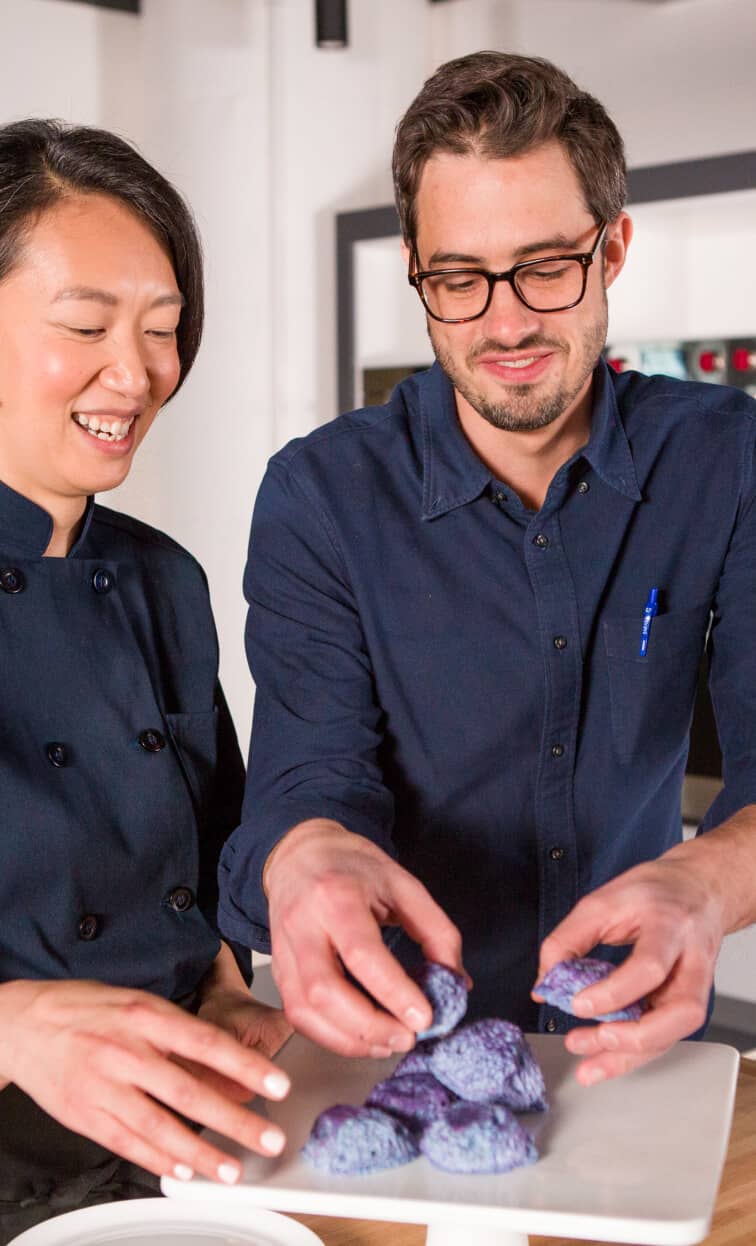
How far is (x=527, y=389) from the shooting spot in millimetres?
1490

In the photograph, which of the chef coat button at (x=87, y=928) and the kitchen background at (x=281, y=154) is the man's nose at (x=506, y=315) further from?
the kitchen background at (x=281, y=154)

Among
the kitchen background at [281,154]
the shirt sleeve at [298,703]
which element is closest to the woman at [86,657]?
the shirt sleeve at [298,703]

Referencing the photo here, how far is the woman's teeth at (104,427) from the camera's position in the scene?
1.46 m

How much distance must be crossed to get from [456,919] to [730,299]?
255 cm

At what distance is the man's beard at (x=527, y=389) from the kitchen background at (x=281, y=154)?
2342 millimetres

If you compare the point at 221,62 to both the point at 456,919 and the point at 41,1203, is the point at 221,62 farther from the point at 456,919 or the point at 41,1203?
the point at 41,1203

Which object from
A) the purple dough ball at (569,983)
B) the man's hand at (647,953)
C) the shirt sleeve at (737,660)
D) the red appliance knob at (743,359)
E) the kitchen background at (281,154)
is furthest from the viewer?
the kitchen background at (281,154)

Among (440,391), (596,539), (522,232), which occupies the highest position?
(522,232)

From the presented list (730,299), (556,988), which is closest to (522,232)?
(556,988)

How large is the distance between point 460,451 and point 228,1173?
84 centimetres

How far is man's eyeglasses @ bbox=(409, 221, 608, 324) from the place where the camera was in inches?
57.1

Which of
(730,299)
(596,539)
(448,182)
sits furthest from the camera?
(730,299)

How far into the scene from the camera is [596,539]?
5.34 feet

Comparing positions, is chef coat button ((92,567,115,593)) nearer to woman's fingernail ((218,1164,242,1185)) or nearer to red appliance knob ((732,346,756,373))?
woman's fingernail ((218,1164,242,1185))
